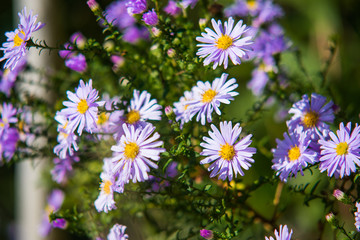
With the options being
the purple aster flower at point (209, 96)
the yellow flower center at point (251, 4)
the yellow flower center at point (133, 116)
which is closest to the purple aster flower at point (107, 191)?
the yellow flower center at point (133, 116)

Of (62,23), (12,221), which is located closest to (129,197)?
(62,23)

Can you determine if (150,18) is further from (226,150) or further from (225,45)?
(226,150)

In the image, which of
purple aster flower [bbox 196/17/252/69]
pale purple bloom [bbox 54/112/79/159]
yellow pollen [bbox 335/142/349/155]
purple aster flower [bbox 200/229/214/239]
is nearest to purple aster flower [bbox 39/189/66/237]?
pale purple bloom [bbox 54/112/79/159]

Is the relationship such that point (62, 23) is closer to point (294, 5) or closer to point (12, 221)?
point (12, 221)

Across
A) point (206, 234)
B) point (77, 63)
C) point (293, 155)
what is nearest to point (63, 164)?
point (77, 63)

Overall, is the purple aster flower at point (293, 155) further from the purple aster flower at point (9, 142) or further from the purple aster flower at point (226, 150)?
the purple aster flower at point (9, 142)

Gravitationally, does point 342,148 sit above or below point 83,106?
below
